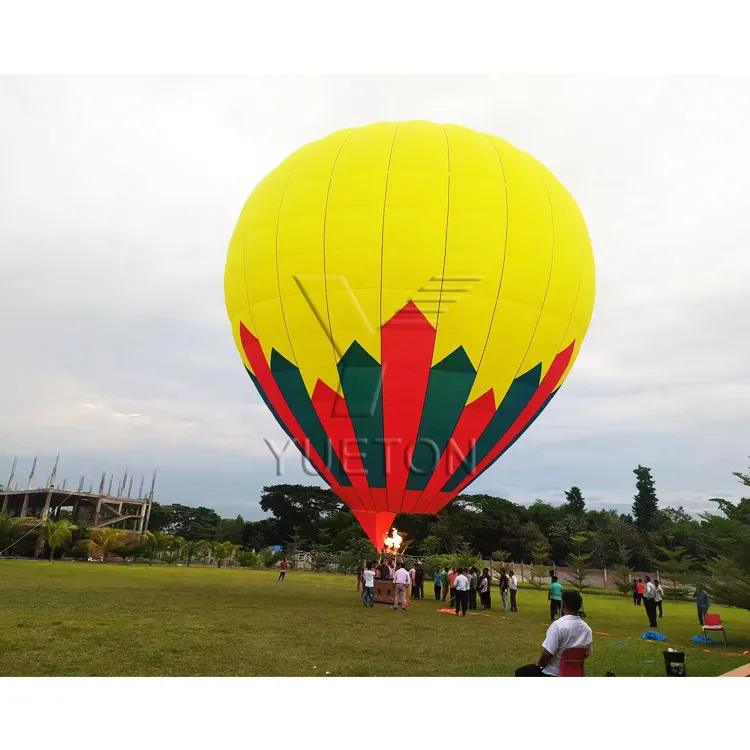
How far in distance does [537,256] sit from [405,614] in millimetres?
6840

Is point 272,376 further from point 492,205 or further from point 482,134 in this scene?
point 482,134

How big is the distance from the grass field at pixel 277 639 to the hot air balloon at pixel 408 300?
8.23 ft

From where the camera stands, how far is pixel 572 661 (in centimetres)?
359

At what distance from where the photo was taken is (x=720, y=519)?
9906mm

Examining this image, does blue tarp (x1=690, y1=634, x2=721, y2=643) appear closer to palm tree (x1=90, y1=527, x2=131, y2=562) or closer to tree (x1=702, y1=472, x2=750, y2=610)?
tree (x1=702, y1=472, x2=750, y2=610)

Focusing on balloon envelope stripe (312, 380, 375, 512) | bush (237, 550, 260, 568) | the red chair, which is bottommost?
bush (237, 550, 260, 568)

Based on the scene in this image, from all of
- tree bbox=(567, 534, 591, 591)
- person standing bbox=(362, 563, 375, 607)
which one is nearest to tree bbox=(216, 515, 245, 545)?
tree bbox=(567, 534, 591, 591)

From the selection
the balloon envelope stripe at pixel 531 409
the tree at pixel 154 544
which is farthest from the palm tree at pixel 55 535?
the balloon envelope stripe at pixel 531 409

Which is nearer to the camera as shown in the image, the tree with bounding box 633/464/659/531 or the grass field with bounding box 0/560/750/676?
the grass field with bounding box 0/560/750/676

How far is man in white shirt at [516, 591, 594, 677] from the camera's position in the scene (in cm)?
357

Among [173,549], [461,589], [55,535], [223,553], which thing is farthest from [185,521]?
[461,589]

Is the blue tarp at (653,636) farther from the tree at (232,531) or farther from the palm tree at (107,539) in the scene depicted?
the tree at (232,531)

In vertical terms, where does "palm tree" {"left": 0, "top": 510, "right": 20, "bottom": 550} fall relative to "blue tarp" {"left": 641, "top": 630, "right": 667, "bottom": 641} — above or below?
above

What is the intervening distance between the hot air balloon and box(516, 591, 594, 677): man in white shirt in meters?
6.02
